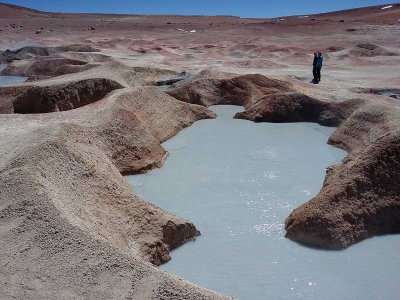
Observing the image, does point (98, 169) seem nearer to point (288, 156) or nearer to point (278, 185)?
point (278, 185)

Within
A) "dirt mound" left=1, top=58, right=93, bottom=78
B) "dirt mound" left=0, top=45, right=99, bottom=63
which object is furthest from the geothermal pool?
"dirt mound" left=0, top=45, right=99, bottom=63

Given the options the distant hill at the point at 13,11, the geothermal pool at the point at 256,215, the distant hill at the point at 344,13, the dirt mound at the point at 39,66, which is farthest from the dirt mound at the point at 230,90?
the distant hill at the point at 13,11

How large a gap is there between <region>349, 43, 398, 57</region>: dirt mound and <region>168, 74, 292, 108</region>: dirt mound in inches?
419

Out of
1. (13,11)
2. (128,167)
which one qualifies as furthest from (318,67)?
(13,11)

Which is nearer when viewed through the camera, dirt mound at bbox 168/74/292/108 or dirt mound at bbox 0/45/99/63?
dirt mound at bbox 168/74/292/108

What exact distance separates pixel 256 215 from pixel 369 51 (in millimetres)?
17972

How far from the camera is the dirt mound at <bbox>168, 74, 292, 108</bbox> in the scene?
12727 millimetres

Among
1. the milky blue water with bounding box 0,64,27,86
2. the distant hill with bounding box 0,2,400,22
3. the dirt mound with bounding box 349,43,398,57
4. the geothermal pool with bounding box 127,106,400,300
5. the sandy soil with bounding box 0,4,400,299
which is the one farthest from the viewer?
the distant hill with bounding box 0,2,400,22

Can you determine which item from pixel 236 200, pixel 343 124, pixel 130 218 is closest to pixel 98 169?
pixel 130 218

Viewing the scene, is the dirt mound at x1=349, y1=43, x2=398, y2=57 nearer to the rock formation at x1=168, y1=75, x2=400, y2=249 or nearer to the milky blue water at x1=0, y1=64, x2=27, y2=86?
the rock formation at x1=168, y1=75, x2=400, y2=249

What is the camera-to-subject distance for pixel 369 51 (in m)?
22.0

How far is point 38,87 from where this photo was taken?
11.1m

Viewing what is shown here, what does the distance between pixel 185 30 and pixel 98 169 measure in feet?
109

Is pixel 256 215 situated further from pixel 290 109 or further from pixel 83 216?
pixel 290 109
